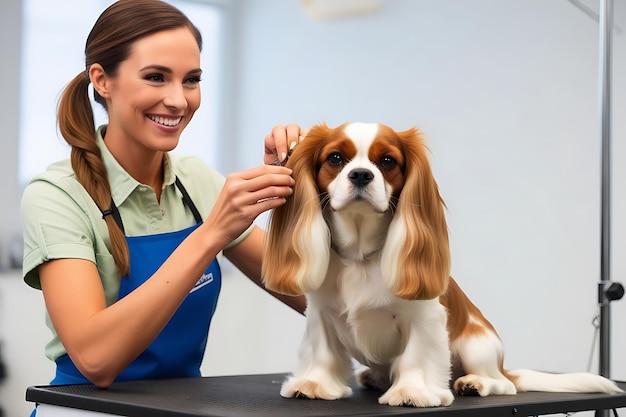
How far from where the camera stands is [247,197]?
1.47 metres

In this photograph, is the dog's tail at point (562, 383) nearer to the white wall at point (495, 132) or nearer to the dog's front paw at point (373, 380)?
the dog's front paw at point (373, 380)

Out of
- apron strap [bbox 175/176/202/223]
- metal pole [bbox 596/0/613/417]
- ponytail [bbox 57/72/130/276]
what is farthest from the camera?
metal pole [bbox 596/0/613/417]

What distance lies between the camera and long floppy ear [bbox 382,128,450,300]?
136cm

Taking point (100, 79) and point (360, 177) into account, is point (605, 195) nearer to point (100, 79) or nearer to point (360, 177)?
point (360, 177)

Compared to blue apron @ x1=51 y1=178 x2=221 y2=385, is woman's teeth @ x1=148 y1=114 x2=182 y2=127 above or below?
above

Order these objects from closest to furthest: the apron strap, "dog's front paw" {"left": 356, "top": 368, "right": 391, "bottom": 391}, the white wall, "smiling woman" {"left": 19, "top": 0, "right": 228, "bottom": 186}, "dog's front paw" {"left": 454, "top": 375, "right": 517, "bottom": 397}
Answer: "dog's front paw" {"left": 454, "top": 375, "right": 517, "bottom": 397}
"dog's front paw" {"left": 356, "top": 368, "right": 391, "bottom": 391}
the apron strap
the white wall
"smiling woman" {"left": 19, "top": 0, "right": 228, "bottom": 186}

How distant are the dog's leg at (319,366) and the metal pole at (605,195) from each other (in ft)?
2.76

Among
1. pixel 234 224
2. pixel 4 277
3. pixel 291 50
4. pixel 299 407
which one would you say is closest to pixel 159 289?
pixel 234 224

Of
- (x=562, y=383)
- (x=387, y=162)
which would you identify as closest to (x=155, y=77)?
(x=387, y=162)

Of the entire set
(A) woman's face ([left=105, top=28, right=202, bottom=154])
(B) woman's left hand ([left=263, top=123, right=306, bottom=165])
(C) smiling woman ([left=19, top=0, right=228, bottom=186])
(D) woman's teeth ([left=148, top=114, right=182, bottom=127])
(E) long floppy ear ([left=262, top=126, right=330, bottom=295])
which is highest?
(C) smiling woman ([left=19, top=0, right=228, bottom=186])

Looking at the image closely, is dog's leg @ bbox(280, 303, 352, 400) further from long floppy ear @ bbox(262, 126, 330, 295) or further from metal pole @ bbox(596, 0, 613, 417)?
metal pole @ bbox(596, 0, 613, 417)

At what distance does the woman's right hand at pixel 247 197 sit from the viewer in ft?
4.68

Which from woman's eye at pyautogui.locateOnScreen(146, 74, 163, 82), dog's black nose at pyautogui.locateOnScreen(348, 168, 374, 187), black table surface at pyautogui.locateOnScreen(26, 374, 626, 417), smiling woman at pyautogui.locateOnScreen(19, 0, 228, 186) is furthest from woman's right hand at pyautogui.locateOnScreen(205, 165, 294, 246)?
smiling woman at pyautogui.locateOnScreen(19, 0, 228, 186)

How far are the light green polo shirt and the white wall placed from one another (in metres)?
1.65
